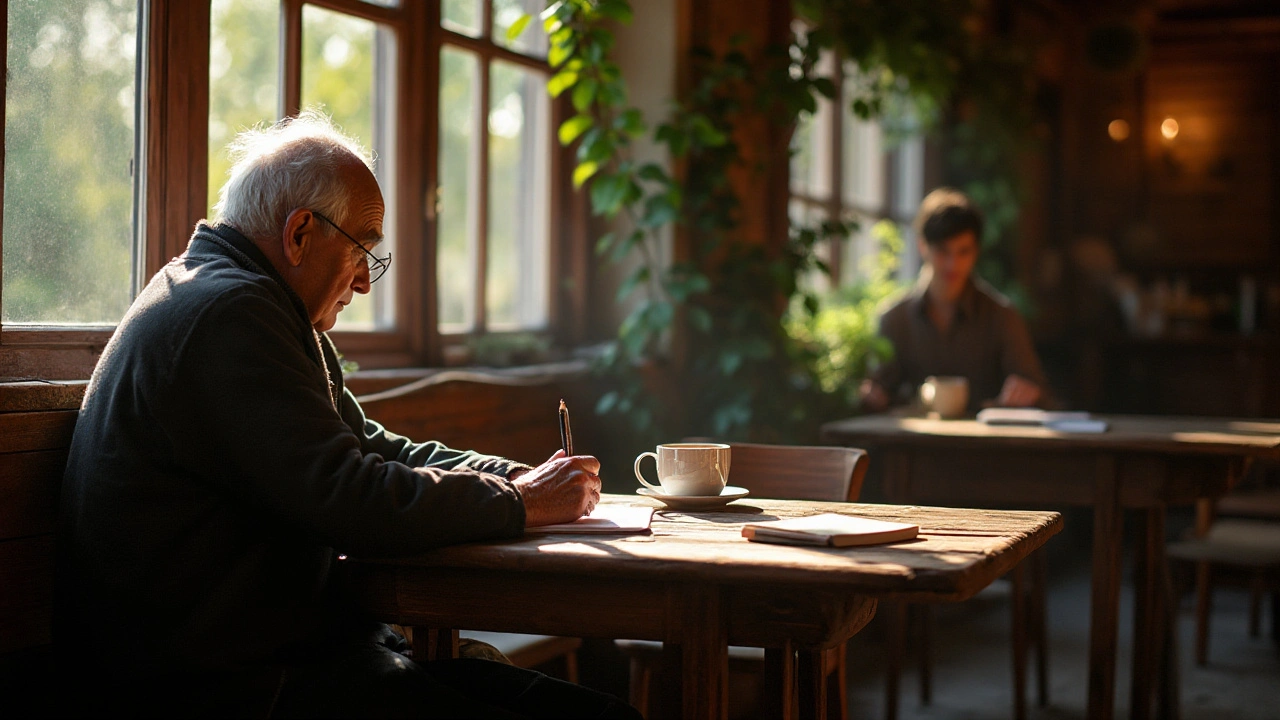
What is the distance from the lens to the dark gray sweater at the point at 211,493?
159cm

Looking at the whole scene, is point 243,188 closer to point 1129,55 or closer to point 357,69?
point 357,69

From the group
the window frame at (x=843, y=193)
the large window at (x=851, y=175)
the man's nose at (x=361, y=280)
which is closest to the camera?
the man's nose at (x=361, y=280)

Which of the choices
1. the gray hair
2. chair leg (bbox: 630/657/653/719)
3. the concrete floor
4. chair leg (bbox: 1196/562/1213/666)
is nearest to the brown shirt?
the concrete floor

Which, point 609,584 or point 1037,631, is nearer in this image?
point 609,584

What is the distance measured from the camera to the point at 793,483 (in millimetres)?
2561

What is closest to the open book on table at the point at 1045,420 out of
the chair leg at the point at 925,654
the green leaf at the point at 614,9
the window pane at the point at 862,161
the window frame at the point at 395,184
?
the chair leg at the point at 925,654

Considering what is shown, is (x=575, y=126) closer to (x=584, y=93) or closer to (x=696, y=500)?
(x=584, y=93)

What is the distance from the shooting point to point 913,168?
6.63m

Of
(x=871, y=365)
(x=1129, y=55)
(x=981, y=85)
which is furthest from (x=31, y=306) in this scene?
(x=1129, y=55)

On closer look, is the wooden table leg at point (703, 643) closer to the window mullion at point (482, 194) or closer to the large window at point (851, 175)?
the window mullion at point (482, 194)

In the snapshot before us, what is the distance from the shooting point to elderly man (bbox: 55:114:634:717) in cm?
158

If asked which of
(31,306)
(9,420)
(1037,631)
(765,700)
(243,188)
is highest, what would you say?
(243,188)

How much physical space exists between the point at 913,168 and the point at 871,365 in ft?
7.12

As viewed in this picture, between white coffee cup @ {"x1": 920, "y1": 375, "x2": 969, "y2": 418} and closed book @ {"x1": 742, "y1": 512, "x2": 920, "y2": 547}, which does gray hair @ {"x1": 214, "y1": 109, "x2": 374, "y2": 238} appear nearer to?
closed book @ {"x1": 742, "y1": 512, "x2": 920, "y2": 547}
